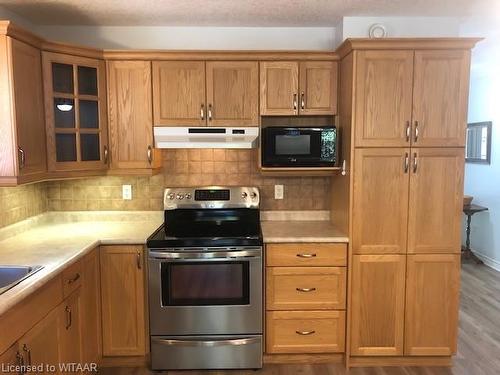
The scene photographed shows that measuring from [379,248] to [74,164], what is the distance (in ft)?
6.96

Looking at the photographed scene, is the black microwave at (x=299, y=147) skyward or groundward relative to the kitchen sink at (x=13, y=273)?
Result: skyward

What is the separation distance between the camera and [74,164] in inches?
103

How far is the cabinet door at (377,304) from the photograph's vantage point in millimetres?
2584

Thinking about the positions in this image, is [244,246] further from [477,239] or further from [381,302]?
[477,239]

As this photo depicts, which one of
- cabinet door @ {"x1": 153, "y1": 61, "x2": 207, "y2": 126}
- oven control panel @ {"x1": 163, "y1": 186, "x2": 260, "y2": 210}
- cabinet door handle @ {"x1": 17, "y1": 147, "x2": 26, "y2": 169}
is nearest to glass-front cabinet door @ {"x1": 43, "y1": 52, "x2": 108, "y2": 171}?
cabinet door handle @ {"x1": 17, "y1": 147, "x2": 26, "y2": 169}

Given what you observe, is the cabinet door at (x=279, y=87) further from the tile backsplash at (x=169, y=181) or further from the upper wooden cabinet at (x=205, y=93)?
the tile backsplash at (x=169, y=181)

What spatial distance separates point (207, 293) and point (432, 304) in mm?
1513

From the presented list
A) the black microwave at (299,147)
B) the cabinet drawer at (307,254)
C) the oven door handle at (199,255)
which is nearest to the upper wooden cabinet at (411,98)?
the black microwave at (299,147)

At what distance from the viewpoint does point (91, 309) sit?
2.44m


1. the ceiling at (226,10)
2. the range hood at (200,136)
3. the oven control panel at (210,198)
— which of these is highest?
the ceiling at (226,10)

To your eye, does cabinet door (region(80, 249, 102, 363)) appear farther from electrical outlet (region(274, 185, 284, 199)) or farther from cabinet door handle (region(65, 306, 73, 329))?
electrical outlet (region(274, 185, 284, 199))

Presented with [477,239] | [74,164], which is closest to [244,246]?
[74,164]

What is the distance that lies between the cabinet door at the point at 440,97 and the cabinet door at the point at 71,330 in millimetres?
2274

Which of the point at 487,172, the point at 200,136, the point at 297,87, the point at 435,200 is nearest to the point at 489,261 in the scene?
the point at 487,172
